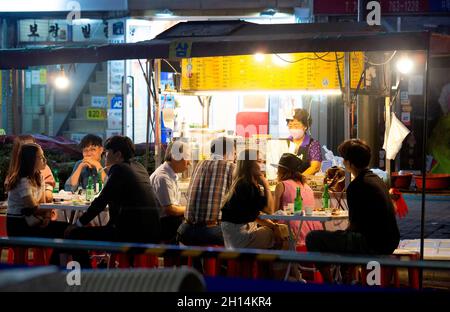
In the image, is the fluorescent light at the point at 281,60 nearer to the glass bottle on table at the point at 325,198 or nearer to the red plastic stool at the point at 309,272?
the glass bottle on table at the point at 325,198

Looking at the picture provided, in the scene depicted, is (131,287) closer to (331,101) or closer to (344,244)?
(344,244)

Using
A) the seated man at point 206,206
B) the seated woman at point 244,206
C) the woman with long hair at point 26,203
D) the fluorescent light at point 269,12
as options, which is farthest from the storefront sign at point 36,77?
the seated woman at point 244,206

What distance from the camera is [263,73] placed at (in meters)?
12.4

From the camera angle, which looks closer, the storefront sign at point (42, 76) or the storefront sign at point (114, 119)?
the storefront sign at point (114, 119)

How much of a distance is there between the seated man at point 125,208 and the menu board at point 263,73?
3.96m

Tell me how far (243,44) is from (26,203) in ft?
9.85

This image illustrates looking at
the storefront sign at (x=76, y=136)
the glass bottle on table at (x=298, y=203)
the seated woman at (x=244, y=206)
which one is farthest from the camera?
the storefront sign at (x=76, y=136)

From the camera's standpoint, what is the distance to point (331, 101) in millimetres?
19750

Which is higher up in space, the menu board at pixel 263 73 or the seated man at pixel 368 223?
the menu board at pixel 263 73

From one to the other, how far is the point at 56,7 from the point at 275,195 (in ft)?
40.8

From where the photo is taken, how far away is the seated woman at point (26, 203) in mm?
9180

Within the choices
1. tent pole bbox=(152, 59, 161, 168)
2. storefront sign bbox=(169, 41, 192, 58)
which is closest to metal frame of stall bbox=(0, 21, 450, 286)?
storefront sign bbox=(169, 41, 192, 58)

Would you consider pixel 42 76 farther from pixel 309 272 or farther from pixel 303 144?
pixel 309 272

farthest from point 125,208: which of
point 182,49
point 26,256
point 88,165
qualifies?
point 88,165
